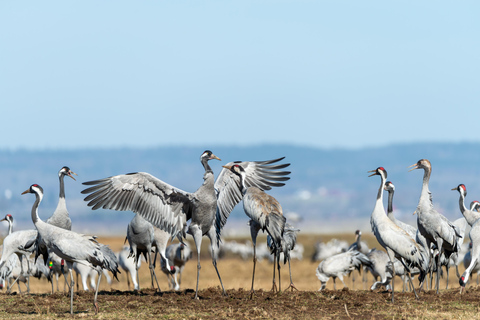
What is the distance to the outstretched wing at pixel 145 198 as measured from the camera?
12.4m

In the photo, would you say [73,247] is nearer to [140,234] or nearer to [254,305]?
[254,305]

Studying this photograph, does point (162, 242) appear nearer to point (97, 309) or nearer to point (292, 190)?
point (97, 309)

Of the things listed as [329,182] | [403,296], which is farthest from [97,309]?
[329,182]

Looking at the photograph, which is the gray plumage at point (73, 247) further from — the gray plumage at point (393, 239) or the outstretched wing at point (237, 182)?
the gray plumage at point (393, 239)

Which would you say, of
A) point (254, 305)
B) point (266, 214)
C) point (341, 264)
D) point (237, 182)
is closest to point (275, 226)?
point (266, 214)

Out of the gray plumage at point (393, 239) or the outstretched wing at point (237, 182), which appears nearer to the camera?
the gray plumage at point (393, 239)

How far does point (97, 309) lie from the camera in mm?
10164

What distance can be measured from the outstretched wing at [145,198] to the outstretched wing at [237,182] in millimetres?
892

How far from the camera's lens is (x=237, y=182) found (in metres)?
13.8

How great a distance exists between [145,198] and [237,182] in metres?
2.00

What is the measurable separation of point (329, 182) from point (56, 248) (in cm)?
18779

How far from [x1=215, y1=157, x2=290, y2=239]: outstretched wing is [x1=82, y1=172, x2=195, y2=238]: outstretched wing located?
89cm

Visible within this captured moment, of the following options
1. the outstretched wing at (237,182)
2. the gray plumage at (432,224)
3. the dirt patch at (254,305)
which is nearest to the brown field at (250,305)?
the dirt patch at (254,305)

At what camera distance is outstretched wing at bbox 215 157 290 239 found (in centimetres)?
1366
